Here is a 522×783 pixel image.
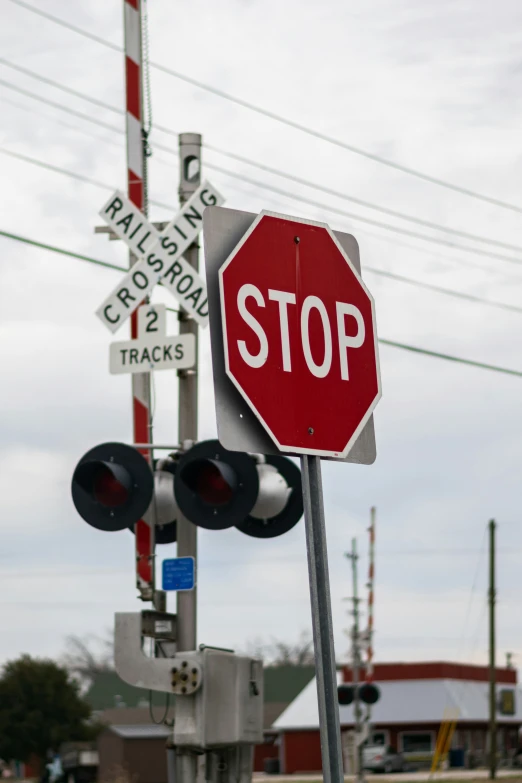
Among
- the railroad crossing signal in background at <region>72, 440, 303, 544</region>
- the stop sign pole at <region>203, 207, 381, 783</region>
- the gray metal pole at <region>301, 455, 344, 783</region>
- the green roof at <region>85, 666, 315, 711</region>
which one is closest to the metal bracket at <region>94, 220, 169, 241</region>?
the railroad crossing signal in background at <region>72, 440, 303, 544</region>

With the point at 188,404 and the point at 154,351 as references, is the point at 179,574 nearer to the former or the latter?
the point at 188,404

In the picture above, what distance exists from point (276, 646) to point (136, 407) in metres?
80.5

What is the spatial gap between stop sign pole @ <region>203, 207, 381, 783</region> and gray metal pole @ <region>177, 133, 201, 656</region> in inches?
200

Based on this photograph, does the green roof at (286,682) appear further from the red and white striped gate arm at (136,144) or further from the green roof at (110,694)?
the red and white striped gate arm at (136,144)

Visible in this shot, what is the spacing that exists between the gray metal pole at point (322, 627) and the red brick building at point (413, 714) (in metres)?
50.7

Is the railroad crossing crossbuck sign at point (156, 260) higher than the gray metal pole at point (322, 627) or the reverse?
higher

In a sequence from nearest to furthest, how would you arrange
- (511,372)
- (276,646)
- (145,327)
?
(145,327) → (511,372) → (276,646)

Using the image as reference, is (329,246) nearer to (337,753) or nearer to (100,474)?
(337,753)

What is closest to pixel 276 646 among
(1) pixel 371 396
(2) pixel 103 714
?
(2) pixel 103 714

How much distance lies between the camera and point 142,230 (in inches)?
383

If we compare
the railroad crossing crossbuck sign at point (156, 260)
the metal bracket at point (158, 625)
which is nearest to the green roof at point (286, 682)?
the railroad crossing crossbuck sign at point (156, 260)

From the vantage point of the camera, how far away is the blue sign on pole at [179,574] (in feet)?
29.4

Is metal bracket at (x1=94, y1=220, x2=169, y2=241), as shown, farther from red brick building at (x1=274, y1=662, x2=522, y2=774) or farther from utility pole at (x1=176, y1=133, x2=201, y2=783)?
red brick building at (x1=274, y1=662, x2=522, y2=774)

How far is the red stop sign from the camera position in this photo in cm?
352
